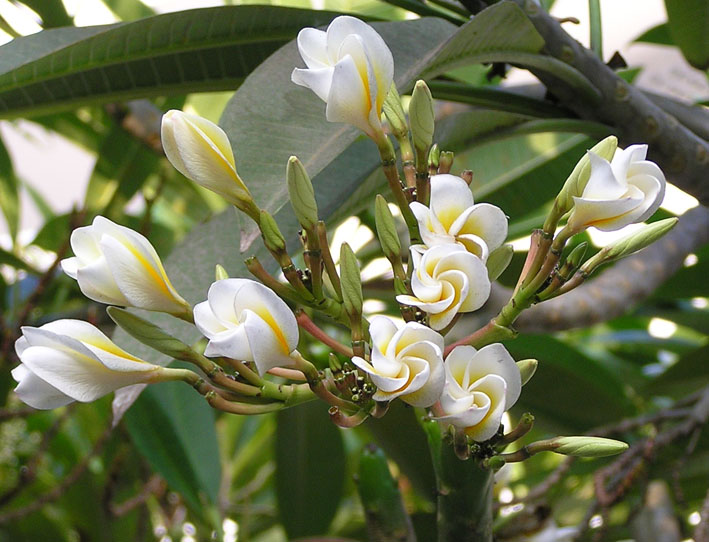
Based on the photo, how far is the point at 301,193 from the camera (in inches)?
12.5

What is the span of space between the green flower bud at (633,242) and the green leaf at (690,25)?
0.37 meters

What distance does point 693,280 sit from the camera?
970 millimetres

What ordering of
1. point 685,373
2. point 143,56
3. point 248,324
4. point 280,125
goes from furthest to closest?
point 685,373, point 143,56, point 280,125, point 248,324

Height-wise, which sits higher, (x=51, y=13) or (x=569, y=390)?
(x=51, y=13)

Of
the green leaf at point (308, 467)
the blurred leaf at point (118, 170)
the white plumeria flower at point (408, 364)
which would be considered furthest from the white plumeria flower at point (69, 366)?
the blurred leaf at point (118, 170)

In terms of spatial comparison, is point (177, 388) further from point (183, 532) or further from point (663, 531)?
point (663, 531)

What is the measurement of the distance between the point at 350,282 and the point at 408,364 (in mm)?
50

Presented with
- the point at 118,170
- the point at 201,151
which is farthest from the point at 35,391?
the point at 118,170

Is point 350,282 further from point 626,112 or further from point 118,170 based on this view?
point 118,170

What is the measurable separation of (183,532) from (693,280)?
76 centimetres

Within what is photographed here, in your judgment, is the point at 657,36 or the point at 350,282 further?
the point at 657,36

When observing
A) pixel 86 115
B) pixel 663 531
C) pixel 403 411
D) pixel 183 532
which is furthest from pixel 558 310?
pixel 86 115

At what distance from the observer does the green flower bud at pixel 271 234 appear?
1.06ft

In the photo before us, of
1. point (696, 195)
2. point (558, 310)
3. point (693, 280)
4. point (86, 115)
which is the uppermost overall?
point (86, 115)
